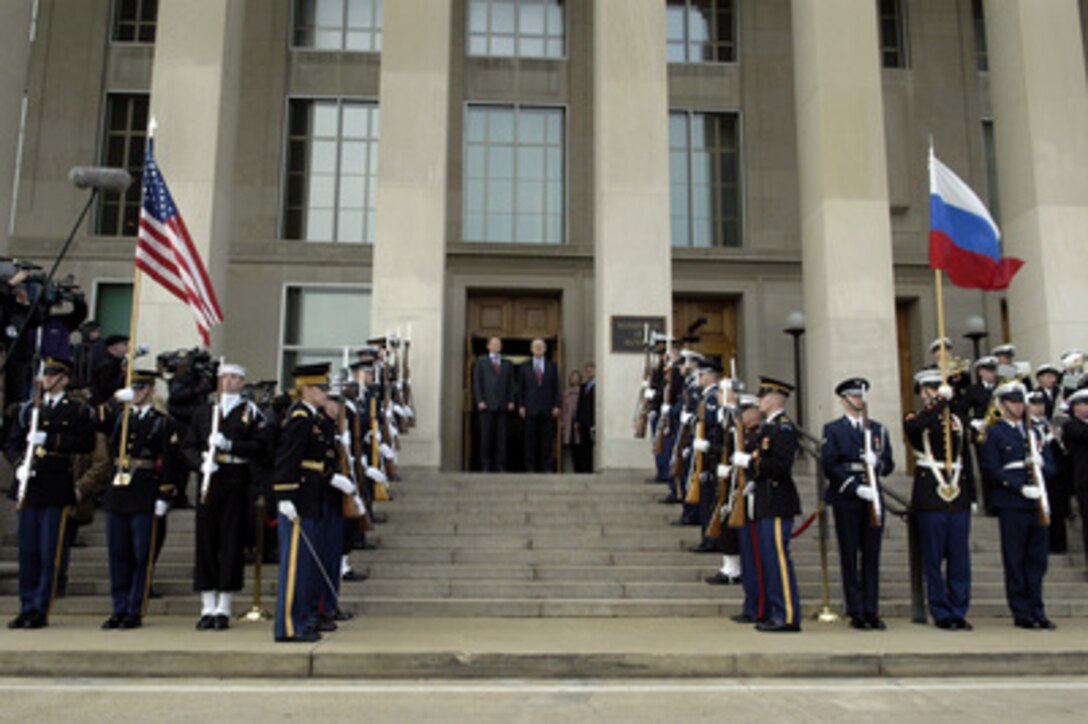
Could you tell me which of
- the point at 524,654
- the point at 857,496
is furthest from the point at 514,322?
the point at 524,654

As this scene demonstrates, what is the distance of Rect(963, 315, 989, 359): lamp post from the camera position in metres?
17.1

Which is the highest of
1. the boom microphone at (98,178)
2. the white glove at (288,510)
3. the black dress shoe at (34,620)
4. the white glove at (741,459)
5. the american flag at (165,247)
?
the boom microphone at (98,178)

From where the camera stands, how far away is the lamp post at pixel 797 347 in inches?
675

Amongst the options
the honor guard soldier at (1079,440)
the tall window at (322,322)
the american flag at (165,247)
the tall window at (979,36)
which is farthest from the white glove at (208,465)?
the tall window at (979,36)

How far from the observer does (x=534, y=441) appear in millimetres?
14914

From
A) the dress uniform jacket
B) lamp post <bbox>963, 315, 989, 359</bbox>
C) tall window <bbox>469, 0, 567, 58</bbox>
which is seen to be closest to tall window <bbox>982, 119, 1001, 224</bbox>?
lamp post <bbox>963, 315, 989, 359</bbox>

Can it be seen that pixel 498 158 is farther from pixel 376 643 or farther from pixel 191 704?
pixel 191 704

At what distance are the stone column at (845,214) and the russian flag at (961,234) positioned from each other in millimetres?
3639

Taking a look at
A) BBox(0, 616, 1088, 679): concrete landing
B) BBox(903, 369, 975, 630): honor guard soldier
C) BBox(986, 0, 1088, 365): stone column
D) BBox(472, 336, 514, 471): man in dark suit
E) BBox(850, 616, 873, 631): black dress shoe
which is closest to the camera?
BBox(0, 616, 1088, 679): concrete landing

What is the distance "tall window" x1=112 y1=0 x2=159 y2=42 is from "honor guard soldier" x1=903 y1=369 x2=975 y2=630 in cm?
1693

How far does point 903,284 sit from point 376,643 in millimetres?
14878

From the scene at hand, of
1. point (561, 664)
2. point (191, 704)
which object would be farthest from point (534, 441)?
point (191, 704)

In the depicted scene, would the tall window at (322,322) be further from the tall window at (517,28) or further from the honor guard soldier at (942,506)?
the honor guard soldier at (942,506)

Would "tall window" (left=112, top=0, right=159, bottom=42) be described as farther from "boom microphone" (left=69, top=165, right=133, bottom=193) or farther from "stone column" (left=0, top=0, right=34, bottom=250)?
"boom microphone" (left=69, top=165, right=133, bottom=193)
